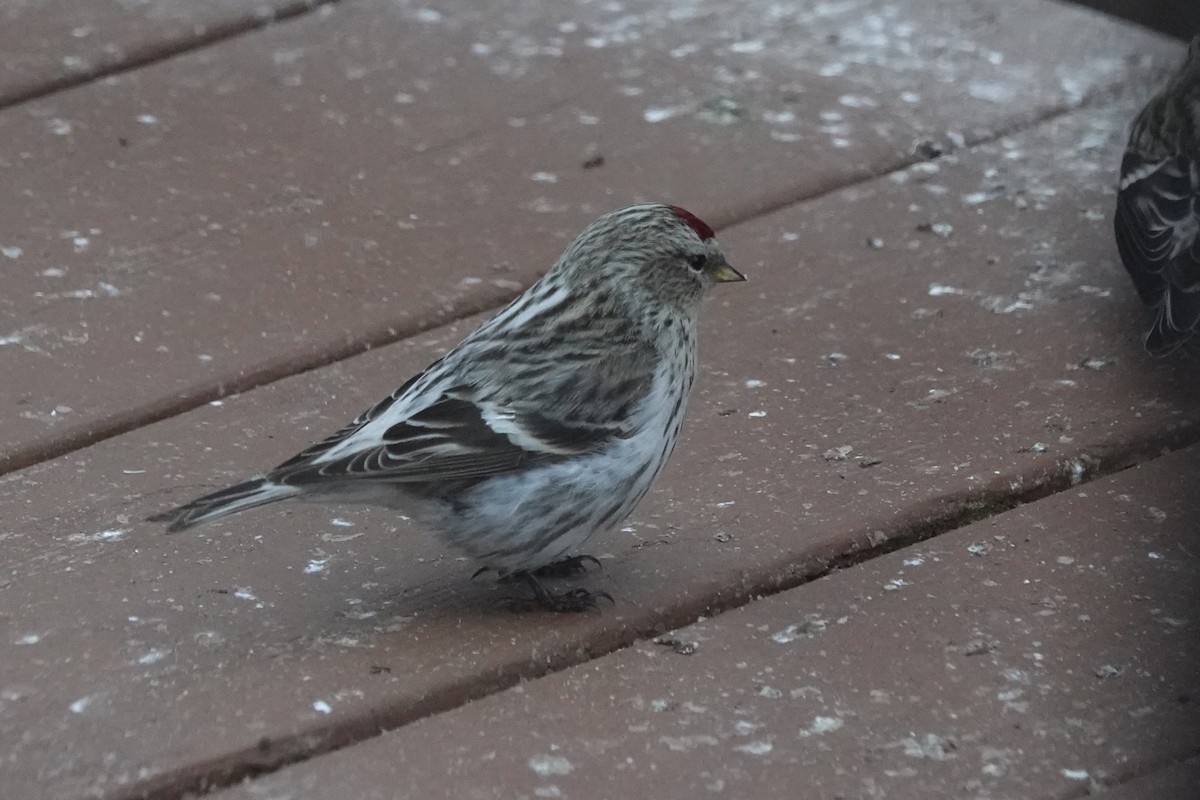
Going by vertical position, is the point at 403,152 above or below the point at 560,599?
above

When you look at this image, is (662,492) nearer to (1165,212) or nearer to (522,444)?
(522,444)

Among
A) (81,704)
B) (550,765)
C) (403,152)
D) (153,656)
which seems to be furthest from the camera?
(403,152)

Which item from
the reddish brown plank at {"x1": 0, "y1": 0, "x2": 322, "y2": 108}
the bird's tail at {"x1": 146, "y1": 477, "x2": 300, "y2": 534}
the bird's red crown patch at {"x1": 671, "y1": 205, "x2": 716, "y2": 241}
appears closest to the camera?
the bird's tail at {"x1": 146, "y1": 477, "x2": 300, "y2": 534}

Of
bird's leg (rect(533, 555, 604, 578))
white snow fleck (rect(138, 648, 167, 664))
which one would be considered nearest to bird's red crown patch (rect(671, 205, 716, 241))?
bird's leg (rect(533, 555, 604, 578))

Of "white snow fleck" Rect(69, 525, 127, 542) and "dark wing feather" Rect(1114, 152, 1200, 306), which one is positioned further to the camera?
"dark wing feather" Rect(1114, 152, 1200, 306)

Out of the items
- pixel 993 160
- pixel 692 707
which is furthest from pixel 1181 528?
pixel 993 160

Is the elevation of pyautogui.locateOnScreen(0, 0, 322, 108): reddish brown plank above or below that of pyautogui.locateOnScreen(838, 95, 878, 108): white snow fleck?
above

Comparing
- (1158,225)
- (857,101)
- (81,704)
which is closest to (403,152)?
(857,101)

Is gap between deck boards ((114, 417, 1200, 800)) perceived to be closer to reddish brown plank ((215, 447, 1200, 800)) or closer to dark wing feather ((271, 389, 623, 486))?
reddish brown plank ((215, 447, 1200, 800))

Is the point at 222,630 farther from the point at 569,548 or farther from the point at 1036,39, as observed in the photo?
the point at 1036,39
